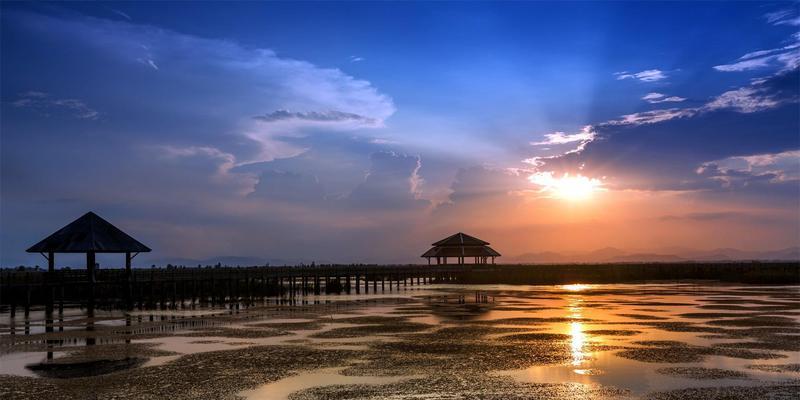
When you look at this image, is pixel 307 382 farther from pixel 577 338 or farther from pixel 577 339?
pixel 577 338

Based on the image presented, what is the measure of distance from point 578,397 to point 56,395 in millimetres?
11413

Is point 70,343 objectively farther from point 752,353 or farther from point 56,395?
point 752,353

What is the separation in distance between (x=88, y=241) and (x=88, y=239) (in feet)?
0.71

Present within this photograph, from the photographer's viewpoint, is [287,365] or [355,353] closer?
[287,365]

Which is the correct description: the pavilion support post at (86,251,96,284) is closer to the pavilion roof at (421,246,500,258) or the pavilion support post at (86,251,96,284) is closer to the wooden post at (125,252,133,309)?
the wooden post at (125,252,133,309)

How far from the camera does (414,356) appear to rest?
1888cm

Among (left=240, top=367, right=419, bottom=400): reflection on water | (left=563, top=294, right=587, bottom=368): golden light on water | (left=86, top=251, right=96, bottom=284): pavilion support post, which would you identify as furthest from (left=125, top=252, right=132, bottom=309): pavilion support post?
(left=240, top=367, right=419, bottom=400): reflection on water

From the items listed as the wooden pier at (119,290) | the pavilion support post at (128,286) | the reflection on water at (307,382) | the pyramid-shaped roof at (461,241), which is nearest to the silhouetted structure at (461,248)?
the pyramid-shaped roof at (461,241)

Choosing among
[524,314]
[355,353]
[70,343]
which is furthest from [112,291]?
[355,353]

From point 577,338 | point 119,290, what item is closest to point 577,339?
point 577,338

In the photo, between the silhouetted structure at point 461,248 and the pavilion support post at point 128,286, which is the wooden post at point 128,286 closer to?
the pavilion support post at point 128,286

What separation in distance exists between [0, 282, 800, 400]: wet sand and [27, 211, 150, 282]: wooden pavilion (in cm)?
1180

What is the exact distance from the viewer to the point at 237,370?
1684 centimetres

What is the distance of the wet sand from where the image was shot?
1430 centimetres
